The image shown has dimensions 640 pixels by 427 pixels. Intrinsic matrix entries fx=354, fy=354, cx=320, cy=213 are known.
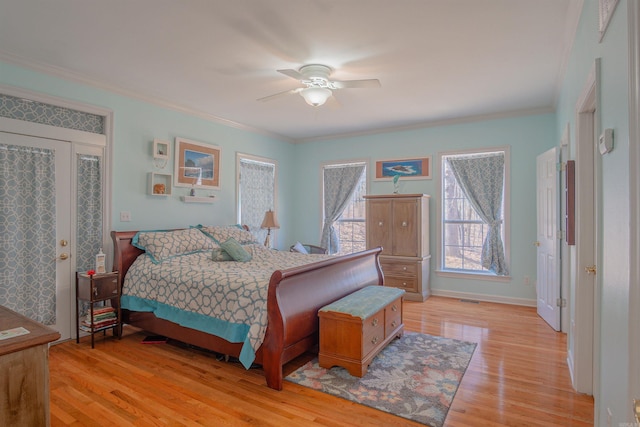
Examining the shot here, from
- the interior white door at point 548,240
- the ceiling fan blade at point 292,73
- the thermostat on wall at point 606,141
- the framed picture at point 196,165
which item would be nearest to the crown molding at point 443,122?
the interior white door at point 548,240

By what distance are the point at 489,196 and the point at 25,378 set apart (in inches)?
207

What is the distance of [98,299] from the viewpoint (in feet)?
11.2

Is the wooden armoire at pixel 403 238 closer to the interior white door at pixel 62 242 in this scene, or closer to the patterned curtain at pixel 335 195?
the patterned curtain at pixel 335 195

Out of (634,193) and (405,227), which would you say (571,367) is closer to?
(634,193)

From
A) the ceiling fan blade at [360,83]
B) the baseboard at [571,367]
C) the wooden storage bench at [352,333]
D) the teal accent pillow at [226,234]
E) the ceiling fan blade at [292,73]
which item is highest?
the ceiling fan blade at [292,73]

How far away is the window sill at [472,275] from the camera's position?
196 inches

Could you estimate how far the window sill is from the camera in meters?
4.98

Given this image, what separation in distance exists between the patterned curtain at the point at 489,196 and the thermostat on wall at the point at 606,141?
3.67 m

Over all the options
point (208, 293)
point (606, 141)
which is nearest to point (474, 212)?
point (606, 141)

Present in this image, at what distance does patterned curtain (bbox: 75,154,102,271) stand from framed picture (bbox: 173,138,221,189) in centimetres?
93

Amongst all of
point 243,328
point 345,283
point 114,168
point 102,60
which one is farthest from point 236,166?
point 243,328

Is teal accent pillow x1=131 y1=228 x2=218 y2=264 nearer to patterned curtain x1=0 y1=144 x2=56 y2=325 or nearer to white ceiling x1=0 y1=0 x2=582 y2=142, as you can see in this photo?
patterned curtain x1=0 y1=144 x2=56 y2=325

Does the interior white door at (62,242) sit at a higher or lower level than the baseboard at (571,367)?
higher

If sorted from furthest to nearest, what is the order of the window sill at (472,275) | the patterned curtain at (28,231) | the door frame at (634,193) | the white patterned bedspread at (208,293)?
the window sill at (472,275), the patterned curtain at (28,231), the white patterned bedspread at (208,293), the door frame at (634,193)
